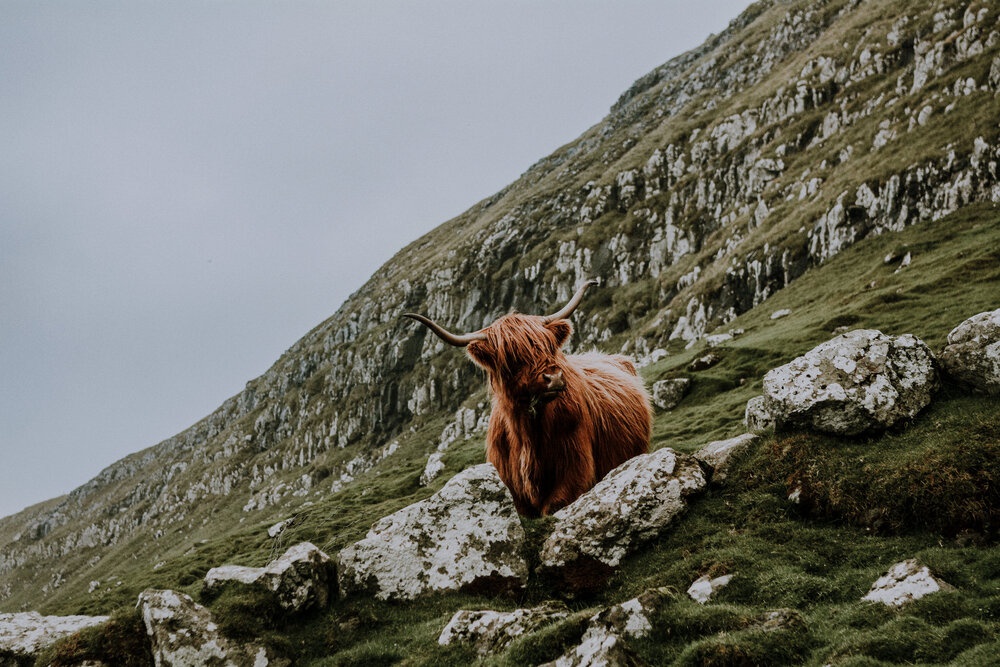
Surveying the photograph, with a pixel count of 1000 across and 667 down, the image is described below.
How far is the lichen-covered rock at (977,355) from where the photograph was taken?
25.9ft

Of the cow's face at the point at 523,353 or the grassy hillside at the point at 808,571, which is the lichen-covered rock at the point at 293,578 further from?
the cow's face at the point at 523,353

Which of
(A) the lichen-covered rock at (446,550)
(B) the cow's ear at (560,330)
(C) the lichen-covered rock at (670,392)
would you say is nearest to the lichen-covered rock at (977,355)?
(B) the cow's ear at (560,330)

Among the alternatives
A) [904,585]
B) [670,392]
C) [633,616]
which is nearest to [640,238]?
[670,392]

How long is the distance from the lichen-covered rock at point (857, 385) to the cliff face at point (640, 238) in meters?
17.0

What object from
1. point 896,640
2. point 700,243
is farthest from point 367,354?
point 896,640

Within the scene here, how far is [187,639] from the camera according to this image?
262 inches

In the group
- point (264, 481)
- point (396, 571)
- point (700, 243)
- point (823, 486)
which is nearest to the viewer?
point (823, 486)

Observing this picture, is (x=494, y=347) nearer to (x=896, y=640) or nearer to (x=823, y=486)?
(x=823, y=486)

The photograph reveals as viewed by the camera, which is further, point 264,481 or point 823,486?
point 264,481

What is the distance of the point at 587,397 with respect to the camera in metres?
9.82

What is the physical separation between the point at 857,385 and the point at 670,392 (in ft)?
59.7

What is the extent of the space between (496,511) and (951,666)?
581 cm

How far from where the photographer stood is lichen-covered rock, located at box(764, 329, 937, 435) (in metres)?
8.03

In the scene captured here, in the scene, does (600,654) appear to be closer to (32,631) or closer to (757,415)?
(757,415)
